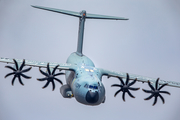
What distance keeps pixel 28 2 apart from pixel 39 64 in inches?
1415

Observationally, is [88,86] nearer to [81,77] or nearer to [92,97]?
[92,97]

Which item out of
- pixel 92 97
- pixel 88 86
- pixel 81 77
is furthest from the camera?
pixel 81 77

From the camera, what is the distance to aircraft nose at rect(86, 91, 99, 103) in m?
21.1

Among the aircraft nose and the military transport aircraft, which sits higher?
the military transport aircraft

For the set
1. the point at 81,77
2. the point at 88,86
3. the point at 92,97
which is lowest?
the point at 92,97

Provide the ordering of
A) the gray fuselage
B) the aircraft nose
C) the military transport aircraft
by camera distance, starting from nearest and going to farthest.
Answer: the aircraft nose → the gray fuselage → the military transport aircraft

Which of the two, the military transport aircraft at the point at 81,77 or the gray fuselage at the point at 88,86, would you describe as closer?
the gray fuselage at the point at 88,86

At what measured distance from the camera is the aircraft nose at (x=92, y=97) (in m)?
21.1

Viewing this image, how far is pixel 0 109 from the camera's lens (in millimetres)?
48469

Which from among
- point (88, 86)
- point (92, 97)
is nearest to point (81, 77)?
point (88, 86)

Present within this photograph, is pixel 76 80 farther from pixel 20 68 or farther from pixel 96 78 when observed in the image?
pixel 20 68

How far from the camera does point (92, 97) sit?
21.1 m

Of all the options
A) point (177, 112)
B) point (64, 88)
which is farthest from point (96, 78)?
point (177, 112)

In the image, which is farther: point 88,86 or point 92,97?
point 88,86
